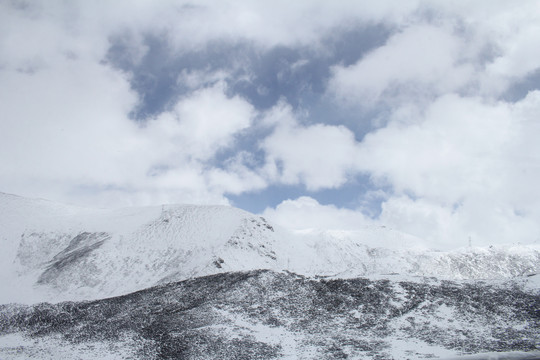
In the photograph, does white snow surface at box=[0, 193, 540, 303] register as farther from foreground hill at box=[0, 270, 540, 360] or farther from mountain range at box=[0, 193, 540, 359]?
foreground hill at box=[0, 270, 540, 360]

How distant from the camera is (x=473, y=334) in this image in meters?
24.0

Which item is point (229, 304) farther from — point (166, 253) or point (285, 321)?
point (166, 253)

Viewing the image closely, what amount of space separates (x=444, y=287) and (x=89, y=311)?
32679mm

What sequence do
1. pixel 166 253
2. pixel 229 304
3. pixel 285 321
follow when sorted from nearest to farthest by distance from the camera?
pixel 285 321, pixel 229 304, pixel 166 253

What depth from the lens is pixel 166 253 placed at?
5725cm

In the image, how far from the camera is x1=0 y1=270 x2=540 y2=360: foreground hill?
899 inches

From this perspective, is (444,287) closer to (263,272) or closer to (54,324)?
(263,272)

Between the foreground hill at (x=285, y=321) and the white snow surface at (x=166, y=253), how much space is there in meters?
5.14

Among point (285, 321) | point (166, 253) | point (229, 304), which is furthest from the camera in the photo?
point (166, 253)

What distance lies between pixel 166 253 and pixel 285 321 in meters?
34.0

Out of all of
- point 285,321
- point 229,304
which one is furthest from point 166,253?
point 285,321

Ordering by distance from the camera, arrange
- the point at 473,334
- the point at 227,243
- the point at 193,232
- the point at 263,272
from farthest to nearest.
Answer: the point at 193,232
the point at 227,243
the point at 263,272
the point at 473,334

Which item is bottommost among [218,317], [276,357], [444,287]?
[276,357]

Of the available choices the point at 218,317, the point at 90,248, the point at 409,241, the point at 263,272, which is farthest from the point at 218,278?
the point at 409,241
